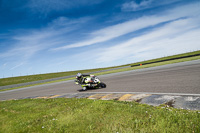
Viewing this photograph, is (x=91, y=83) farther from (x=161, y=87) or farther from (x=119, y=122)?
(x=119, y=122)

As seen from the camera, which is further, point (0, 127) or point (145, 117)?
point (0, 127)

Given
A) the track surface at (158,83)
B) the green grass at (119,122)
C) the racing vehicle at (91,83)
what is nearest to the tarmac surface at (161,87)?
the track surface at (158,83)

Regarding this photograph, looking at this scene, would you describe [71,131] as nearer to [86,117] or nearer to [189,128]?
[86,117]

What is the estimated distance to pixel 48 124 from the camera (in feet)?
15.7

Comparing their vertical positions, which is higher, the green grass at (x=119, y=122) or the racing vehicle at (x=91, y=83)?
the racing vehicle at (x=91, y=83)

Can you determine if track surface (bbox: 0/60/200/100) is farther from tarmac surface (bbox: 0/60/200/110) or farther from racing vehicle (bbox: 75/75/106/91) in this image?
racing vehicle (bbox: 75/75/106/91)

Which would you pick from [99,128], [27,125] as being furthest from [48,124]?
[99,128]

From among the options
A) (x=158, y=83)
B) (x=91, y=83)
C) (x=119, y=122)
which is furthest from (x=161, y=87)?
(x=91, y=83)

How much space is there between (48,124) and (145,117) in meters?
3.27

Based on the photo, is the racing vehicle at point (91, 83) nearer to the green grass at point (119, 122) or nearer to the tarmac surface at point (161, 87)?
the tarmac surface at point (161, 87)

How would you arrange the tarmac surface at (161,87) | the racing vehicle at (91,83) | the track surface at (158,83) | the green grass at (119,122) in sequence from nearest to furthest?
the green grass at (119,122), the tarmac surface at (161,87), the track surface at (158,83), the racing vehicle at (91,83)

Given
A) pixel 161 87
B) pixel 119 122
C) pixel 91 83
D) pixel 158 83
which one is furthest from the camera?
pixel 91 83

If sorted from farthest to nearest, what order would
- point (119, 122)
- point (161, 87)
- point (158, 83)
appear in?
1. point (158, 83)
2. point (161, 87)
3. point (119, 122)

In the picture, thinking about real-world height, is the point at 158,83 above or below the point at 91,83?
below
